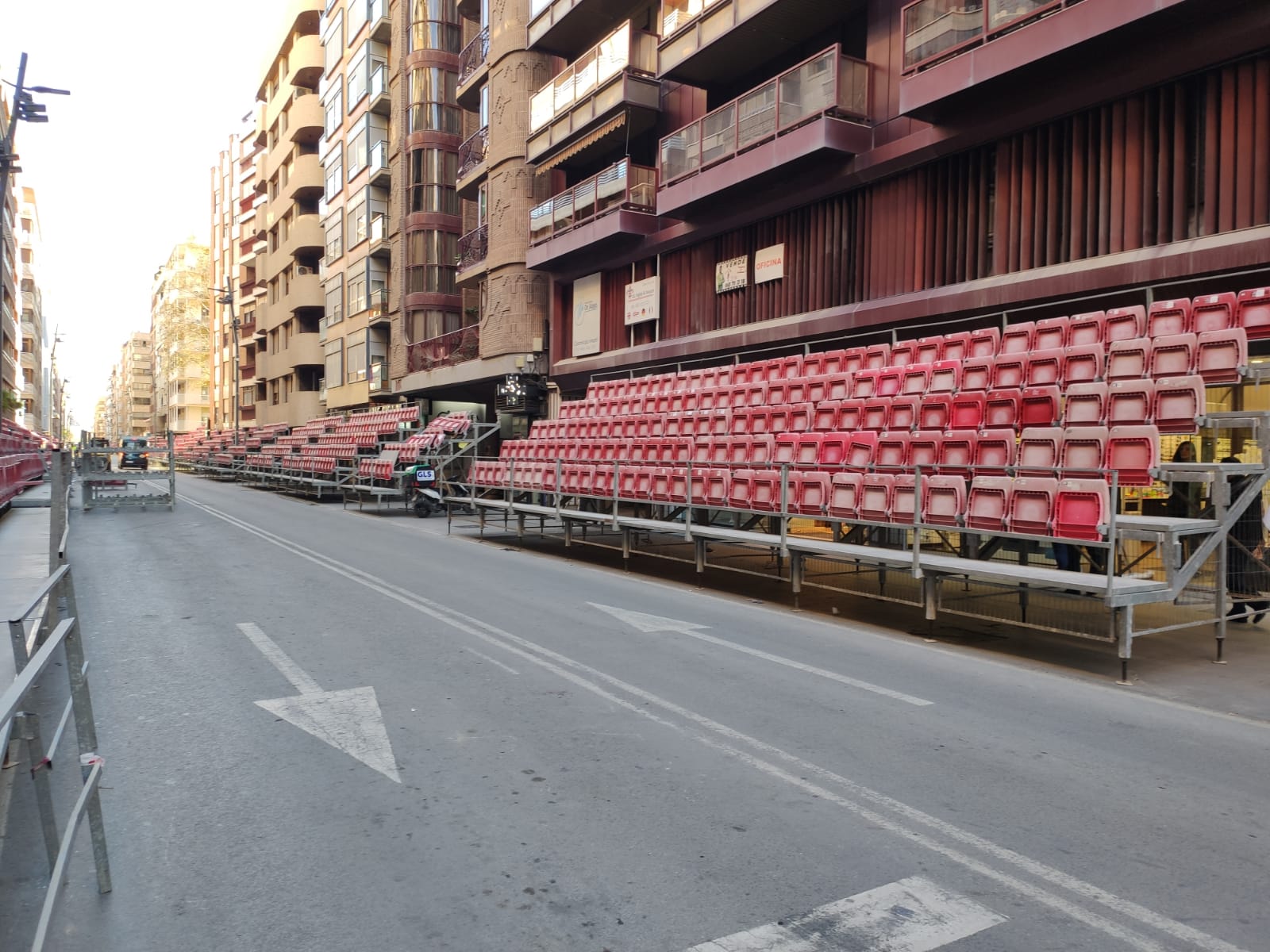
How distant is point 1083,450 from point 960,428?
7.53 ft

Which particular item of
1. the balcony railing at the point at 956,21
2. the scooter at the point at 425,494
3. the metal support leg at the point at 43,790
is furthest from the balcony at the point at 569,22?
the metal support leg at the point at 43,790

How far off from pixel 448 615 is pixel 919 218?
11.7 m

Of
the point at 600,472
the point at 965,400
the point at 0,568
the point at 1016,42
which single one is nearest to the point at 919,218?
the point at 1016,42

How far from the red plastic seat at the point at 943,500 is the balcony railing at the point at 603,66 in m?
17.7

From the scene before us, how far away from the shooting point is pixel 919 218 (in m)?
15.6

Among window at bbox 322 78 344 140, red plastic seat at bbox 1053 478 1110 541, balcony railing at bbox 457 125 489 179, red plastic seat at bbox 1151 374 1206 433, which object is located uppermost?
window at bbox 322 78 344 140

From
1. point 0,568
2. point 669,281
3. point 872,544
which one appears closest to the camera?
point 0,568

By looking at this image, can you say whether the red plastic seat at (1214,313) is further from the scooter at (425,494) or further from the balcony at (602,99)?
the scooter at (425,494)

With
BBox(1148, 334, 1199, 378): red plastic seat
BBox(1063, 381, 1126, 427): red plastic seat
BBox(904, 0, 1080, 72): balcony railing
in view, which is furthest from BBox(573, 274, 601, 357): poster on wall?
BBox(1148, 334, 1199, 378): red plastic seat

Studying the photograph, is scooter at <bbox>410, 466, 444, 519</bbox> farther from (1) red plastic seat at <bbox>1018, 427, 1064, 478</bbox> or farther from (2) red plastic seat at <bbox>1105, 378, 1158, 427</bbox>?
(2) red plastic seat at <bbox>1105, 378, 1158, 427</bbox>

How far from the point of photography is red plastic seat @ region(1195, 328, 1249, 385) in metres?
8.87

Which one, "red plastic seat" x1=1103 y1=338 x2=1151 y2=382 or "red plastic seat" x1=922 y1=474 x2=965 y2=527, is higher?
"red plastic seat" x1=1103 y1=338 x2=1151 y2=382

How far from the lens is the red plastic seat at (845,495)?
9562 mm

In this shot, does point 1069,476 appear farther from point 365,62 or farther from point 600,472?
point 365,62
